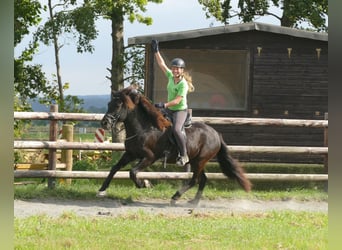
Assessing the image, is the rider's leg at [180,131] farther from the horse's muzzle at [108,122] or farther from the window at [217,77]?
the window at [217,77]

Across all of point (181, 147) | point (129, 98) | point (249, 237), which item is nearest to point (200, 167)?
point (181, 147)

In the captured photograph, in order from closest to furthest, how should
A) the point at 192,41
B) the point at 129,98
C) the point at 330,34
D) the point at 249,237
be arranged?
the point at 330,34 < the point at 249,237 < the point at 129,98 < the point at 192,41

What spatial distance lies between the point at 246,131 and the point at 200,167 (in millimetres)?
4792

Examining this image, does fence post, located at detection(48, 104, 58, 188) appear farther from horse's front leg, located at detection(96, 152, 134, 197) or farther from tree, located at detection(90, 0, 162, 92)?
tree, located at detection(90, 0, 162, 92)

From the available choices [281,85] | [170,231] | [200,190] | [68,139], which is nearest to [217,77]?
[281,85]

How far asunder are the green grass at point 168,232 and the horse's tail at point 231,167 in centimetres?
174

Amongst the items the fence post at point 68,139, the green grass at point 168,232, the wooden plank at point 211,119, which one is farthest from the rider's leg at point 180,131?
the fence post at point 68,139

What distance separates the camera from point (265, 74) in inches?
613

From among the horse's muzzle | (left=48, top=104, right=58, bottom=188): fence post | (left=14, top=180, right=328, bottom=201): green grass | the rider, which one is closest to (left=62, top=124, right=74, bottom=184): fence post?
(left=14, top=180, right=328, bottom=201): green grass

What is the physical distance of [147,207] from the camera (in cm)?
1027

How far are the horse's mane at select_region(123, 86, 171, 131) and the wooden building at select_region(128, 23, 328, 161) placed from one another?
4.81 meters

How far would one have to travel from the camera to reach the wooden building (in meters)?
15.4

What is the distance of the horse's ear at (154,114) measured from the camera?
10406 millimetres

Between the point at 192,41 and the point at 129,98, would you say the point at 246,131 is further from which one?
the point at 129,98
